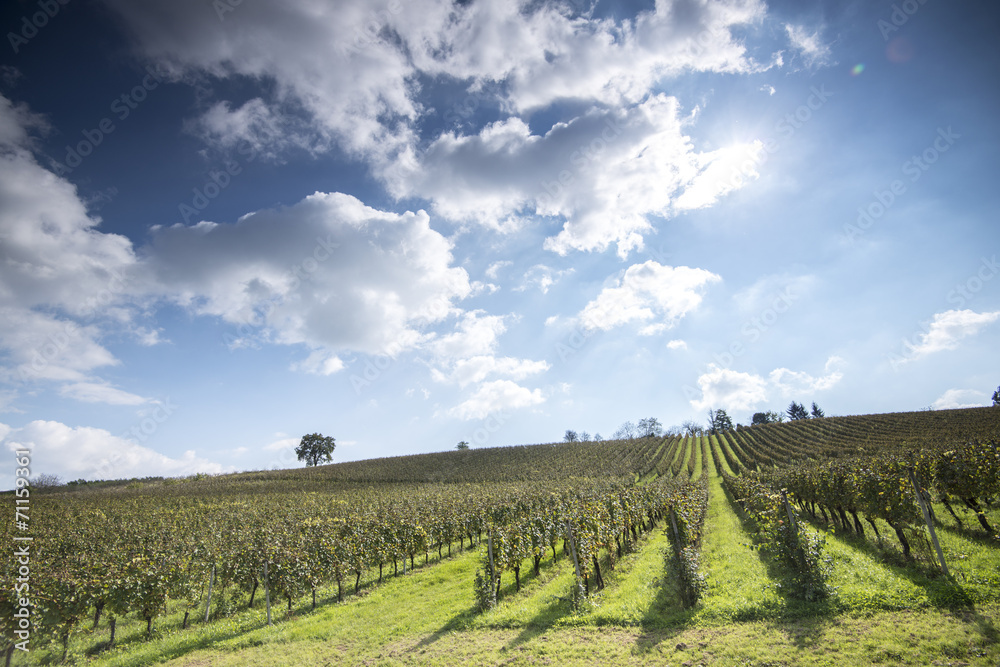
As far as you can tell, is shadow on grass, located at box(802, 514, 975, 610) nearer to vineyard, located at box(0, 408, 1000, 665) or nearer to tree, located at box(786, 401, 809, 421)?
vineyard, located at box(0, 408, 1000, 665)

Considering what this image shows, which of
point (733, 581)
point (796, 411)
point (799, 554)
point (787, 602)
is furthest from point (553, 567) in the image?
point (796, 411)

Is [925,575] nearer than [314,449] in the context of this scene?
Yes

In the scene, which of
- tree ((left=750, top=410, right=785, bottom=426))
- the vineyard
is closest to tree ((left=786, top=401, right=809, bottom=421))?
tree ((left=750, top=410, right=785, bottom=426))

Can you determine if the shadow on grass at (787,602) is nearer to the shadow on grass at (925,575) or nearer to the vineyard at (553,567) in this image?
the vineyard at (553,567)

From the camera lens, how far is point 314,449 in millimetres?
109750

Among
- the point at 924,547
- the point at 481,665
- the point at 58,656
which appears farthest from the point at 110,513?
the point at 924,547

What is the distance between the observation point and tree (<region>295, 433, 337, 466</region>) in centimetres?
10938

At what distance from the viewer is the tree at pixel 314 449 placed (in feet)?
359

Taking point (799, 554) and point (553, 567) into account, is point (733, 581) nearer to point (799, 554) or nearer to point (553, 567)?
point (799, 554)

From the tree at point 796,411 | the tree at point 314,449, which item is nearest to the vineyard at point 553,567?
the tree at point 314,449

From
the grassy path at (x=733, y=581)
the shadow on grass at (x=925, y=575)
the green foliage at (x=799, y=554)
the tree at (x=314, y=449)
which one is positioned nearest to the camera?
the shadow on grass at (x=925, y=575)

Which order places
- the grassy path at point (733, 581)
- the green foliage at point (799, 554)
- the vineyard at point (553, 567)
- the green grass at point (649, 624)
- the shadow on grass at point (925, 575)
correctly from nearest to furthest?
the green grass at point (649, 624) < the shadow on grass at point (925, 575) < the grassy path at point (733, 581) < the green foliage at point (799, 554) < the vineyard at point (553, 567)

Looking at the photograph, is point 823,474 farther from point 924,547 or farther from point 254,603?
point 254,603

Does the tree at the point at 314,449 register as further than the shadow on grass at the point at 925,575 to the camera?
Yes
